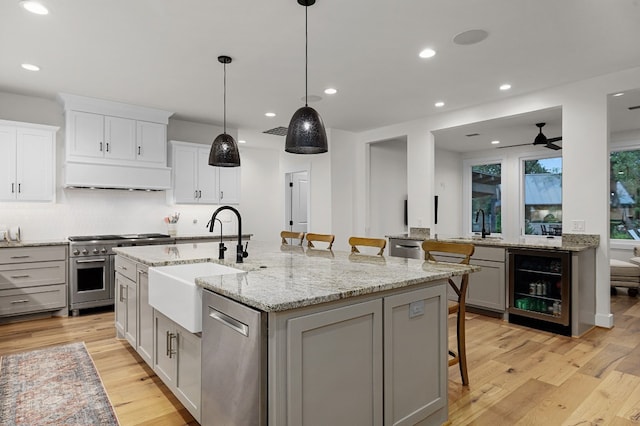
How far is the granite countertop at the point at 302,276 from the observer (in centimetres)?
155

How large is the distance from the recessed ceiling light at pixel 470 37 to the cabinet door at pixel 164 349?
3.05 metres

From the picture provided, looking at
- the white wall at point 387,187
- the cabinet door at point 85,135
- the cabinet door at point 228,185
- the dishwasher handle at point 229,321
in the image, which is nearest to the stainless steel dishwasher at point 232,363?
the dishwasher handle at point 229,321

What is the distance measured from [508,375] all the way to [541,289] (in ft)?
5.19

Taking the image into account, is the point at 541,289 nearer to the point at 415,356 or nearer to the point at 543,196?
the point at 415,356

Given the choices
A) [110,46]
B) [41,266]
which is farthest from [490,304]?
[41,266]

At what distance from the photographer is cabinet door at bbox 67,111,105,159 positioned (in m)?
4.51

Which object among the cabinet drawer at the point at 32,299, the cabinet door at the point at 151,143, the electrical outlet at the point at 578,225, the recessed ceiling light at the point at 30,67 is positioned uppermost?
the recessed ceiling light at the point at 30,67

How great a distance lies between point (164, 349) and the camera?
2.43 meters

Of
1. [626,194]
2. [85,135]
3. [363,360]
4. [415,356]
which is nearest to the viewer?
[363,360]

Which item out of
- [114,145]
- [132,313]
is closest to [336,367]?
[132,313]

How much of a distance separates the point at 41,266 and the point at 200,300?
3.46 meters

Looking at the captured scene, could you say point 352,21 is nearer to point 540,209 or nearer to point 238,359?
point 238,359

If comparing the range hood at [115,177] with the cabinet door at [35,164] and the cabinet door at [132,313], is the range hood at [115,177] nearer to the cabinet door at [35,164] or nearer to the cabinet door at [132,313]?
the cabinet door at [35,164]

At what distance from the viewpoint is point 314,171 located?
6480 mm
